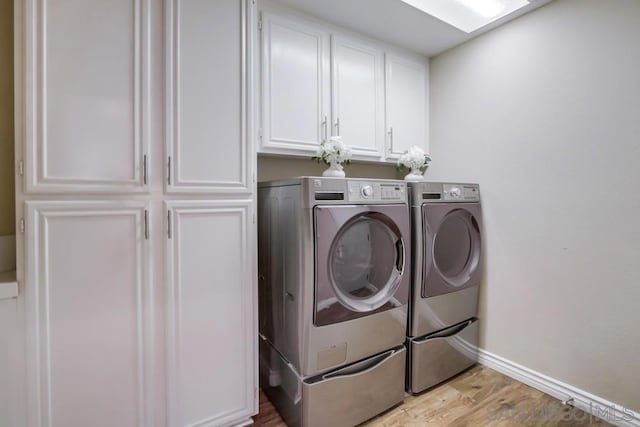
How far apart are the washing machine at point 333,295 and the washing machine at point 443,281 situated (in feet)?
0.36

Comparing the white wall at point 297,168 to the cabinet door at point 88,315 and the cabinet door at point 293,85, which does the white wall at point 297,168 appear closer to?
the cabinet door at point 293,85

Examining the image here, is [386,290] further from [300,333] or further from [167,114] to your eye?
[167,114]

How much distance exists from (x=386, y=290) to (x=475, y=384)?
97 cm

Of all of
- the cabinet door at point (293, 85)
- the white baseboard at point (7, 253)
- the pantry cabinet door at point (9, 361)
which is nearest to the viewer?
the pantry cabinet door at point (9, 361)

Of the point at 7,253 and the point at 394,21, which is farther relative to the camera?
the point at 394,21

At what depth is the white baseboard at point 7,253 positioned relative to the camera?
119 cm

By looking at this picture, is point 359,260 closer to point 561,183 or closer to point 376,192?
point 376,192

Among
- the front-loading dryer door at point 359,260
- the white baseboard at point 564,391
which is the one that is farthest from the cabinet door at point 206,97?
the white baseboard at point 564,391

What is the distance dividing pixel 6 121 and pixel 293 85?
1.39 meters

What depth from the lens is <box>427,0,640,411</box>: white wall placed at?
1517 millimetres

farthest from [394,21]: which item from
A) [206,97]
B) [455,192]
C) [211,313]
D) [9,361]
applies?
[9,361]

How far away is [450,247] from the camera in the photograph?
78.6 inches

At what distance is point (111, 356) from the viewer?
45.8 inches

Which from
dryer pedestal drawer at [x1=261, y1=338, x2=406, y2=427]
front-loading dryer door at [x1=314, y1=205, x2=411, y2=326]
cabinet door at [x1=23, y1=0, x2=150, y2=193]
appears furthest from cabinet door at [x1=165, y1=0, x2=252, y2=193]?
dryer pedestal drawer at [x1=261, y1=338, x2=406, y2=427]
